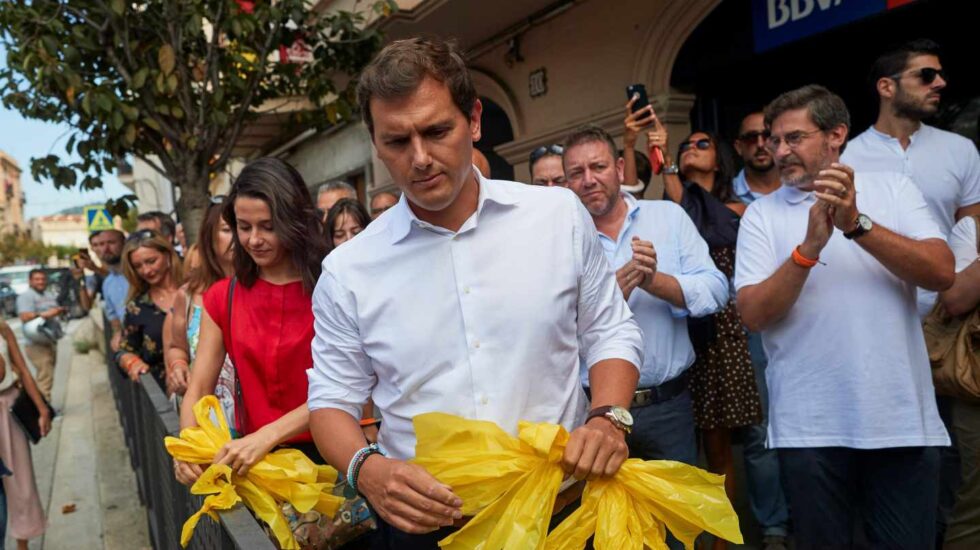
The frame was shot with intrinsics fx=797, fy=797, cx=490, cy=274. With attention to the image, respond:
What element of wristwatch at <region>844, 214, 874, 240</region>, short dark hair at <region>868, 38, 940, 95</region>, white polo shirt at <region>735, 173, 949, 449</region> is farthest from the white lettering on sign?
wristwatch at <region>844, 214, 874, 240</region>

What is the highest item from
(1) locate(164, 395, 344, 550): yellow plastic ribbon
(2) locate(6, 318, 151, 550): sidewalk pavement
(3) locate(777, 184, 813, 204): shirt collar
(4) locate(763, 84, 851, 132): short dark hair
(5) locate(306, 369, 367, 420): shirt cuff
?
(4) locate(763, 84, 851, 132): short dark hair

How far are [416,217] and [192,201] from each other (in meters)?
5.67

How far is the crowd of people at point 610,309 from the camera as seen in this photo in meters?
1.92

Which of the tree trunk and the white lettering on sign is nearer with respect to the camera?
the white lettering on sign

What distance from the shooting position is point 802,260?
268 centimetres

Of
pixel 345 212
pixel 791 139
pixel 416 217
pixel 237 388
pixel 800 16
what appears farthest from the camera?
pixel 800 16

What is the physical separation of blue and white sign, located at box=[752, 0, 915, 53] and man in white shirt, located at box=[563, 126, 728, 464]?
2.97m

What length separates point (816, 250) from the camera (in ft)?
8.70

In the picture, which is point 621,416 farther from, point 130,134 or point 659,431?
point 130,134

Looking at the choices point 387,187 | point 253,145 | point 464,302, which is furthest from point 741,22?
point 253,145

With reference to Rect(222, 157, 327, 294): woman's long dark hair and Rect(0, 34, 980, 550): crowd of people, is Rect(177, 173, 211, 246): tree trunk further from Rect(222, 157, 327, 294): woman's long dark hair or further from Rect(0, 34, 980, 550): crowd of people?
Rect(222, 157, 327, 294): woman's long dark hair

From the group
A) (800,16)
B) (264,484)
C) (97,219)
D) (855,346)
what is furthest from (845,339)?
(97,219)

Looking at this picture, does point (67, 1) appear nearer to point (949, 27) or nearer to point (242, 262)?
point (242, 262)

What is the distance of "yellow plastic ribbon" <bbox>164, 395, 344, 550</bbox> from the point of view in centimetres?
228
